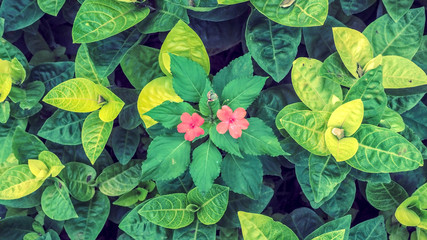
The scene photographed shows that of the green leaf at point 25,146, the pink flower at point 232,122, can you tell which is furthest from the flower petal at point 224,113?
the green leaf at point 25,146

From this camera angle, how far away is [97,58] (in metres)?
1.65

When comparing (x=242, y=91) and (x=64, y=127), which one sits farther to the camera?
(x=64, y=127)

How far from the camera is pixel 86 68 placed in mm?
1636

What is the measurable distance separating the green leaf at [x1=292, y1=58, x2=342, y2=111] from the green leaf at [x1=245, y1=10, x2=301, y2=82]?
0.08 m

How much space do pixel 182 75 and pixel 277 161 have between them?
645 millimetres

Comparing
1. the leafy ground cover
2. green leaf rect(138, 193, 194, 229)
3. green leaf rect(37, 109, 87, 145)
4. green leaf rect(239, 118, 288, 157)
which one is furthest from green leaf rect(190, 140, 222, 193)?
green leaf rect(37, 109, 87, 145)

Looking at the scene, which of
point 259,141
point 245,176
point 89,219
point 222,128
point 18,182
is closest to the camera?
point 222,128

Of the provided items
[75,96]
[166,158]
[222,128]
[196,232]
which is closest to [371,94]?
[222,128]

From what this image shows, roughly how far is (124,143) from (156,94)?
35cm

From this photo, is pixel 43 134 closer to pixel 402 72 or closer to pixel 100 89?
pixel 100 89

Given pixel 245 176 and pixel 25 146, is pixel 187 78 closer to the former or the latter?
pixel 245 176

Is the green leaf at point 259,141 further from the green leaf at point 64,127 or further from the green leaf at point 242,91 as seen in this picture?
the green leaf at point 64,127

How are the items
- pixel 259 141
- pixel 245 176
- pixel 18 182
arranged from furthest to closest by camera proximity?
1. pixel 18 182
2. pixel 245 176
3. pixel 259 141

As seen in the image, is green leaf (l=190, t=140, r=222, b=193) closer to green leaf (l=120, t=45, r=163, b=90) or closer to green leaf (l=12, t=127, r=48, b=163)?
green leaf (l=120, t=45, r=163, b=90)
